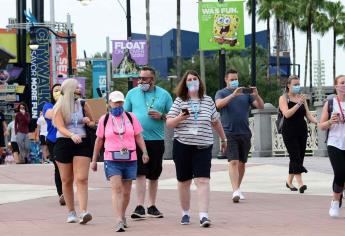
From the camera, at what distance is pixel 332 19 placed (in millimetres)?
75375

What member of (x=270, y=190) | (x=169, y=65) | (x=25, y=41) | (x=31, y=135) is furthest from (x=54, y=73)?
(x=169, y=65)

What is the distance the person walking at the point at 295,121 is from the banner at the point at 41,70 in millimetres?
25728

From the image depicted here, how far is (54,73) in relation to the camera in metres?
39.7

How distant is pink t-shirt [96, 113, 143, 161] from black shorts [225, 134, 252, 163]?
8.91 ft

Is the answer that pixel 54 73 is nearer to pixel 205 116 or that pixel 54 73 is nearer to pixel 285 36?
pixel 205 116

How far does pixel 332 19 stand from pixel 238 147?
65.2 metres

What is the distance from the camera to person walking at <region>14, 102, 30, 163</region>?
24266 mm

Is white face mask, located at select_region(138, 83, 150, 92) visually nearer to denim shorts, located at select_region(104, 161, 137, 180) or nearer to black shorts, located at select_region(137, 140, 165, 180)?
black shorts, located at select_region(137, 140, 165, 180)

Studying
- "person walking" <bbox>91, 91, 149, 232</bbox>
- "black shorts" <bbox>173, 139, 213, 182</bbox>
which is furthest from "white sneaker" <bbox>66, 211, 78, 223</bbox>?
"black shorts" <bbox>173, 139, 213, 182</bbox>

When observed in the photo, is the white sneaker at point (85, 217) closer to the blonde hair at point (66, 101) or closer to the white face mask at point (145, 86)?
the blonde hair at point (66, 101)

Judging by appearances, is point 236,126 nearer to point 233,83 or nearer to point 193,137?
point 233,83

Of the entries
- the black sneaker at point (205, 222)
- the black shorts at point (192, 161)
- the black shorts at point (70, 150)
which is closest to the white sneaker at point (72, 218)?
the black shorts at point (70, 150)

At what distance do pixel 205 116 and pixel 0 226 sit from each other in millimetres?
Result: 2759

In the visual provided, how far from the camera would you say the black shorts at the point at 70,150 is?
10.1 metres
